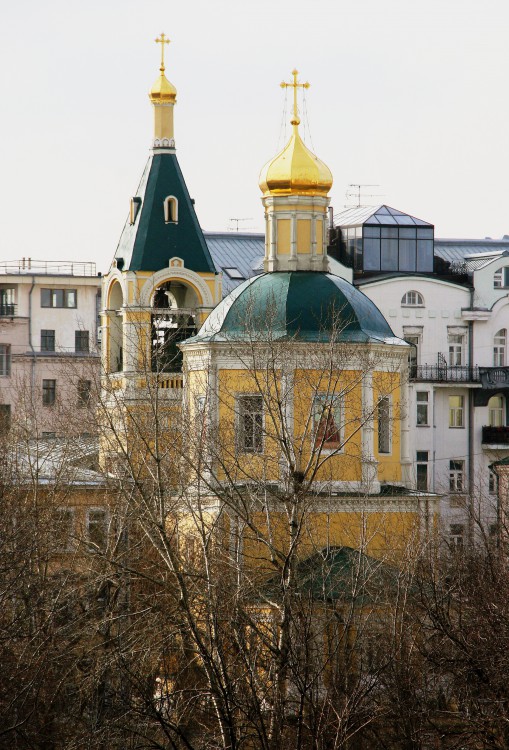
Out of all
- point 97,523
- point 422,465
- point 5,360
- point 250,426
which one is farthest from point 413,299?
point 250,426

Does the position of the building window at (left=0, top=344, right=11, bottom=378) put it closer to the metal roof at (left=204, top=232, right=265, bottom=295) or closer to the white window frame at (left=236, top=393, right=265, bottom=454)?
the metal roof at (left=204, top=232, right=265, bottom=295)

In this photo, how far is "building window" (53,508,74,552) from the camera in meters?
32.3

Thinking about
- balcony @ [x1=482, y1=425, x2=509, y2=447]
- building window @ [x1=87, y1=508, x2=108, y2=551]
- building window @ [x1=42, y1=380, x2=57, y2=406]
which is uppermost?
building window @ [x1=42, y1=380, x2=57, y2=406]

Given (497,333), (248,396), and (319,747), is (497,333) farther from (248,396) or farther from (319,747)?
(319,747)

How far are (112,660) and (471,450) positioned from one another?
37.9 meters

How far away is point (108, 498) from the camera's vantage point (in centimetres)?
3519

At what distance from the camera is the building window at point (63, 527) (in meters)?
32.3

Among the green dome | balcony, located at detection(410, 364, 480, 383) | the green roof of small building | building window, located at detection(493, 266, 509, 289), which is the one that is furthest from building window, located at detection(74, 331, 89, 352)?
the green dome

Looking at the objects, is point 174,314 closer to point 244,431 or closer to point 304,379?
point 304,379

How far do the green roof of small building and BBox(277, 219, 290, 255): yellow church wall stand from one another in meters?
7.35

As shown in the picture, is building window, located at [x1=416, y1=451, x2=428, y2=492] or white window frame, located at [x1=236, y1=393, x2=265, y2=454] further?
building window, located at [x1=416, y1=451, x2=428, y2=492]

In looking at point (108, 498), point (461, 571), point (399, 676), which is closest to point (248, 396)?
point (108, 498)

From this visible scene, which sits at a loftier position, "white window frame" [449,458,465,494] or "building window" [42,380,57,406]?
"building window" [42,380,57,406]

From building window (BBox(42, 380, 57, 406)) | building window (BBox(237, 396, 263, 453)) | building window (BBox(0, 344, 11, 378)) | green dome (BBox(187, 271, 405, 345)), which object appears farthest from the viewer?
building window (BBox(0, 344, 11, 378))
